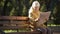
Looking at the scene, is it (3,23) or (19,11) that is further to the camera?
(19,11)

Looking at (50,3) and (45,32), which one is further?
(50,3)

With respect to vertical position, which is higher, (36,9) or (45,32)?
(36,9)

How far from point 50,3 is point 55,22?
741mm

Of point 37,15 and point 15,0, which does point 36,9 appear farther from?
point 15,0

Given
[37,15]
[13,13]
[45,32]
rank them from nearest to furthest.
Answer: [45,32]
[37,15]
[13,13]

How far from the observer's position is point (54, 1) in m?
7.73

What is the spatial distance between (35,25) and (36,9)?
31 centimetres

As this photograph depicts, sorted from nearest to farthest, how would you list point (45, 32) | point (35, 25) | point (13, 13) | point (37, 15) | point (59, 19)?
point (45, 32) → point (35, 25) → point (37, 15) → point (13, 13) → point (59, 19)

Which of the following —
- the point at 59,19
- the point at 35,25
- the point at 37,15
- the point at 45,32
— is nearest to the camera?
the point at 45,32

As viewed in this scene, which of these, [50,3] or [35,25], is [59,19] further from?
[35,25]

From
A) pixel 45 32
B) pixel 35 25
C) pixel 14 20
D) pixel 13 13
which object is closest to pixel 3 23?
pixel 14 20

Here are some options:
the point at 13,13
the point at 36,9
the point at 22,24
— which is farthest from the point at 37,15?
the point at 13,13

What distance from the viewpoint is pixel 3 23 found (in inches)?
105

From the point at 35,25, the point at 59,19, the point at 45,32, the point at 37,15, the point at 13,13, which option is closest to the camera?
the point at 45,32
